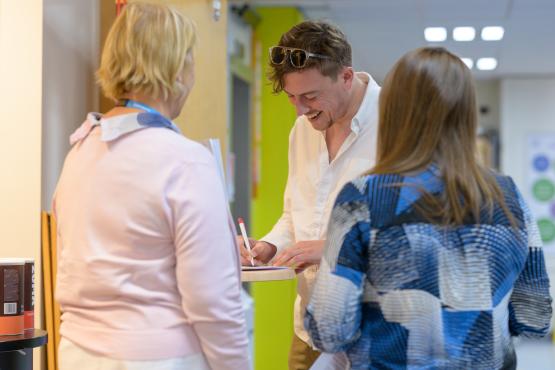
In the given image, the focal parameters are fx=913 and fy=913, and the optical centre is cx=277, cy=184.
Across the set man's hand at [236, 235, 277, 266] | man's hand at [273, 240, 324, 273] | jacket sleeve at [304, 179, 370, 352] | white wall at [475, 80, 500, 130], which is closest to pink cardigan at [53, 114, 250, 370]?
jacket sleeve at [304, 179, 370, 352]

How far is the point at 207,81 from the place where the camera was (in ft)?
12.3

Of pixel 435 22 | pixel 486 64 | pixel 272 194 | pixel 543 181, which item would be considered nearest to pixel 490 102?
pixel 543 181

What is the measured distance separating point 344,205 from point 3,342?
1.13 m

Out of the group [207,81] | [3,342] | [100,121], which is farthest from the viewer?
[207,81]

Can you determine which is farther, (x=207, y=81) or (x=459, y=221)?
(x=207, y=81)

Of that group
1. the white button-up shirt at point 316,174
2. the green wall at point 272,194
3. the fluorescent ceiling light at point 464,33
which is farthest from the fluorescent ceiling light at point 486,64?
the white button-up shirt at point 316,174

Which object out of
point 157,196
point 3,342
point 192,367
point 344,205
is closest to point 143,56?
point 157,196

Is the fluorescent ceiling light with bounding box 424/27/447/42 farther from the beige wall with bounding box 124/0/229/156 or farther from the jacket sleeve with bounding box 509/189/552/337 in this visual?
the jacket sleeve with bounding box 509/189/552/337

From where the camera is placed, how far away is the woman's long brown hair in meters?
1.61

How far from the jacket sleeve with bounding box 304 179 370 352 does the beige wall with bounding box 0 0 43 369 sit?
1401 millimetres

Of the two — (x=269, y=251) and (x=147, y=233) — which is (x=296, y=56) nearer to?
(x=269, y=251)

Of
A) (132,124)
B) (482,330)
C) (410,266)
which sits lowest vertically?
(482,330)

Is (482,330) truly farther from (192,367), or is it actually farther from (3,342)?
(3,342)

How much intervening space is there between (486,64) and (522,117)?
127cm
